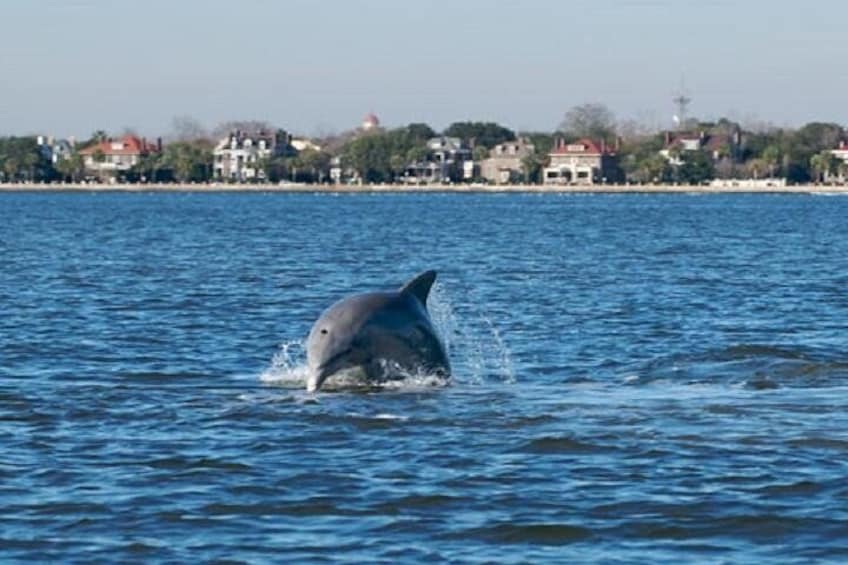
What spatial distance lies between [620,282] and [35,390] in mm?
30131

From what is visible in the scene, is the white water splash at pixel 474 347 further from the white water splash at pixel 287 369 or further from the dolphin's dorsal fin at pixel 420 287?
the white water splash at pixel 287 369

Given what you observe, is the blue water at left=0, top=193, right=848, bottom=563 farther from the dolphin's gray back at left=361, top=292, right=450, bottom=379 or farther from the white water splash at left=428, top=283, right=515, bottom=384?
the dolphin's gray back at left=361, top=292, right=450, bottom=379

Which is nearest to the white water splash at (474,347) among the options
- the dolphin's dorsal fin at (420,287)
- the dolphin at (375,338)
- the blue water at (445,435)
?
the blue water at (445,435)

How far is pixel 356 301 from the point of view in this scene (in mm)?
25250

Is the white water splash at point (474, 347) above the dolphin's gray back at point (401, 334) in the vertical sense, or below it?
below

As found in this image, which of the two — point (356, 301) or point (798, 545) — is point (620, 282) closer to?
point (356, 301)

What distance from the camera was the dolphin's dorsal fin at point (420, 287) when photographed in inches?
1006

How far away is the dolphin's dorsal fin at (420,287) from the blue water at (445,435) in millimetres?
1125

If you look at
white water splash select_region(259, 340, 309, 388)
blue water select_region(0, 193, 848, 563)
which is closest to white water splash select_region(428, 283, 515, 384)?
blue water select_region(0, 193, 848, 563)

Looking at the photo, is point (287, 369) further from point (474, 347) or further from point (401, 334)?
point (474, 347)

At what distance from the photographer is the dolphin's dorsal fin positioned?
25.6 metres

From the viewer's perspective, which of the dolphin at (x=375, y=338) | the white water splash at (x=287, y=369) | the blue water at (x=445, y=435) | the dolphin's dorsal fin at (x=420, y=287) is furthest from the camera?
the white water splash at (x=287, y=369)

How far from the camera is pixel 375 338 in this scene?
24875mm

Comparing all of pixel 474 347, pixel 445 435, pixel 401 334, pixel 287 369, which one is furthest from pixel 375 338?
pixel 474 347
